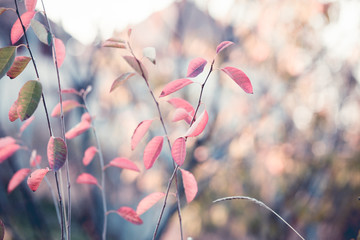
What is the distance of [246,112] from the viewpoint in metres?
2.46

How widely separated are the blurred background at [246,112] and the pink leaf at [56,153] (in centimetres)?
132

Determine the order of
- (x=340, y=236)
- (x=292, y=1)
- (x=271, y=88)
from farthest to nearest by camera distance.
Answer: (x=340, y=236) → (x=271, y=88) → (x=292, y=1)

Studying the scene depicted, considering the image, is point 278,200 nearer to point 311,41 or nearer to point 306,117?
point 306,117

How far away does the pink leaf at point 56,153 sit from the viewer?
561mm

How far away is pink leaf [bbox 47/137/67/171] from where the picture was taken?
0.56 metres

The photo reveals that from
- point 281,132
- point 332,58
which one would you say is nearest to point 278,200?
point 281,132

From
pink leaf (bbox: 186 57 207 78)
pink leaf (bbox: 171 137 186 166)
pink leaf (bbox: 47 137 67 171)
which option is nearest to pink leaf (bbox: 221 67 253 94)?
pink leaf (bbox: 186 57 207 78)

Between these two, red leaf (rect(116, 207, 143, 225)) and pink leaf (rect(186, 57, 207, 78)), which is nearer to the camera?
pink leaf (rect(186, 57, 207, 78))

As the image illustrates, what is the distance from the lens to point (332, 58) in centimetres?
262

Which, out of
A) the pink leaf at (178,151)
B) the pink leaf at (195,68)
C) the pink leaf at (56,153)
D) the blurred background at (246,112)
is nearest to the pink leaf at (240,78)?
the pink leaf at (195,68)

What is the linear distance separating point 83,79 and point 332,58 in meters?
2.18

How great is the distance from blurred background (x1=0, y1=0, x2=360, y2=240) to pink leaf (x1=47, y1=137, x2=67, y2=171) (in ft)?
4.32

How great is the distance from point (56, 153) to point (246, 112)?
2.06 metres

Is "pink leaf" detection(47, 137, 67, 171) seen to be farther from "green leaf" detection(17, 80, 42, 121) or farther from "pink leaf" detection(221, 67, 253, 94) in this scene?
"pink leaf" detection(221, 67, 253, 94)
